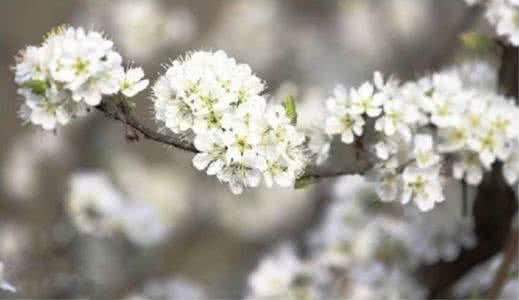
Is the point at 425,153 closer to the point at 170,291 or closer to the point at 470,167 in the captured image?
the point at 470,167

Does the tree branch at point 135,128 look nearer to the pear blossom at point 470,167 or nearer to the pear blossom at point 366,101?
the pear blossom at point 366,101

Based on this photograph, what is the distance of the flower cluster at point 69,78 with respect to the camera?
1.73 metres

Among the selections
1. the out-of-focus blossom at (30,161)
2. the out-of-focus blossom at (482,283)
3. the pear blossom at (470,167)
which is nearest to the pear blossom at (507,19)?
the pear blossom at (470,167)

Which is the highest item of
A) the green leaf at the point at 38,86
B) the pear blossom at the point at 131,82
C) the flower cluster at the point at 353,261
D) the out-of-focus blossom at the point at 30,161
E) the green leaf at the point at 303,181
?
the out-of-focus blossom at the point at 30,161

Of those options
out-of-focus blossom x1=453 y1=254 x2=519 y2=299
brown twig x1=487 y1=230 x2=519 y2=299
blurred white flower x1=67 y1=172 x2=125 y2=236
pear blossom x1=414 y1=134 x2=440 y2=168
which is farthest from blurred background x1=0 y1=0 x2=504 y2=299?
pear blossom x1=414 y1=134 x2=440 y2=168

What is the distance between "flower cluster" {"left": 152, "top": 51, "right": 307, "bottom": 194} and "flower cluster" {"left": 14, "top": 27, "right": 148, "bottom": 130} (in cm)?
8

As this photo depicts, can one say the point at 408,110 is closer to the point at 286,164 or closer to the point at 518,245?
the point at 286,164

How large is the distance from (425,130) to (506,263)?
46 centimetres

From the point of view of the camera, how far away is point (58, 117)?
1.76m

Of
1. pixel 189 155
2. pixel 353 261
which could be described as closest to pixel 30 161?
pixel 189 155

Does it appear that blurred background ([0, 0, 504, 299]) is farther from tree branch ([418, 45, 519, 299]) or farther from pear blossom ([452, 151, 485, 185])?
pear blossom ([452, 151, 485, 185])

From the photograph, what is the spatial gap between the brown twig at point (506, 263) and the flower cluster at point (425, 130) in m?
0.28

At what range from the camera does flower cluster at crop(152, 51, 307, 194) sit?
5.77 ft

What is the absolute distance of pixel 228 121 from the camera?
1.78 meters
